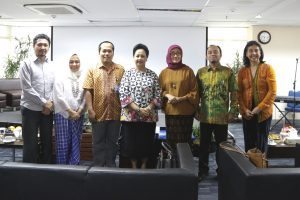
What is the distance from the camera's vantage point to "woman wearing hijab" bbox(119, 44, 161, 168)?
2.96 metres

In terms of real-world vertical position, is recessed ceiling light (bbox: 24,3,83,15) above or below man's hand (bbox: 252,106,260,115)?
above

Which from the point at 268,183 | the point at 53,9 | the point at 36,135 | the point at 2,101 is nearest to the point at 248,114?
the point at 268,183

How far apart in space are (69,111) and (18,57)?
650 centimetres

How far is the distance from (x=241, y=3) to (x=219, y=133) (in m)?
2.88

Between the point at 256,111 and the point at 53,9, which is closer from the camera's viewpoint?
the point at 256,111

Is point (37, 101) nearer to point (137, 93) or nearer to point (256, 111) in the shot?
point (137, 93)

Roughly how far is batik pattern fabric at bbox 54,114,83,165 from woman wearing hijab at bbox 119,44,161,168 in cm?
55

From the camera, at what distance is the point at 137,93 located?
2.96 m

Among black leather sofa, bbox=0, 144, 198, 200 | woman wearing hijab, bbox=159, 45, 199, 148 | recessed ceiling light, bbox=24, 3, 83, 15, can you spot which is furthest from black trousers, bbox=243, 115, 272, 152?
recessed ceiling light, bbox=24, 3, 83, 15

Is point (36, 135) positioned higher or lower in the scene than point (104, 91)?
lower

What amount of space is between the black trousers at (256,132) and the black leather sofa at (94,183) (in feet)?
5.59

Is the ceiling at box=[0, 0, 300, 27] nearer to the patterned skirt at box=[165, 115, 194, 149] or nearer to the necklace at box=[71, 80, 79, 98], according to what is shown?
the necklace at box=[71, 80, 79, 98]

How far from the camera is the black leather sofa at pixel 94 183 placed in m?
1.74

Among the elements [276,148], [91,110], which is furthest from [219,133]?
[91,110]
